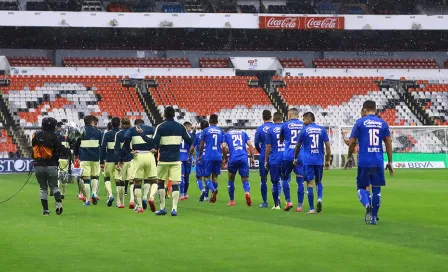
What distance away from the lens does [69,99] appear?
201 feet

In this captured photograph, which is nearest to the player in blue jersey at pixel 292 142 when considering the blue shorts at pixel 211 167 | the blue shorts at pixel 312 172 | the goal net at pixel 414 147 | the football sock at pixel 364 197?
the blue shorts at pixel 312 172

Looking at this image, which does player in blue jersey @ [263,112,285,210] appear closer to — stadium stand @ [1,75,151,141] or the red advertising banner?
stadium stand @ [1,75,151,141]

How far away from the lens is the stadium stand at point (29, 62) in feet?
217

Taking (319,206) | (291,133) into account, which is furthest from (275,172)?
(319,206)

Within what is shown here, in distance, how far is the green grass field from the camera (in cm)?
1195

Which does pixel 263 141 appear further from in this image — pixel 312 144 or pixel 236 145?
pixel 312 144

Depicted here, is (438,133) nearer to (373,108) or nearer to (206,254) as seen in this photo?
(373,108)

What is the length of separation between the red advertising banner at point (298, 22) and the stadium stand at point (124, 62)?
701 centimetres

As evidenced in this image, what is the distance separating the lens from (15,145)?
51594 millimetres

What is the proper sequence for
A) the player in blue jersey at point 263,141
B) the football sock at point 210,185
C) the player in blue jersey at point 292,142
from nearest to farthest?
1. the player in blue jersey at point 292,142
2. the player in blue jersey at point 263,141
3. the football sock at point 210,185

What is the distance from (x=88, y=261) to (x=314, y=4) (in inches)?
2438

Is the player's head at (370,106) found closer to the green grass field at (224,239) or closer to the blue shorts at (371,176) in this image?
the blue shorts at (371,176)

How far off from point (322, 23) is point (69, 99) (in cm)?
1964

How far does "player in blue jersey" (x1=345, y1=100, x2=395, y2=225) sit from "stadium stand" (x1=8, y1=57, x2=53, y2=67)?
51159mm
